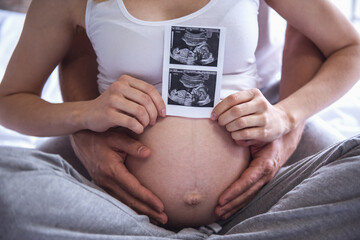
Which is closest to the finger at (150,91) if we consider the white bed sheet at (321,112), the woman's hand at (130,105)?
the woman's hand at (130,105)

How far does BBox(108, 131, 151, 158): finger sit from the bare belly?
3 cm

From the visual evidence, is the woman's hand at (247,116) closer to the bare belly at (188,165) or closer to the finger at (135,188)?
the bare belly at (188,165)

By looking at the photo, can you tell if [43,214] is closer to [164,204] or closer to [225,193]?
[164,204]

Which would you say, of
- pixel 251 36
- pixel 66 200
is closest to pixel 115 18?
pixel 251 36

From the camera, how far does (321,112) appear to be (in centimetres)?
152

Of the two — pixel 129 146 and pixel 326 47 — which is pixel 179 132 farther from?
pixel 326 47

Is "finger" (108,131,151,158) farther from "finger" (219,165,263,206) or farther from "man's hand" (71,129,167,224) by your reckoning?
"finger" (219,165,263,206)

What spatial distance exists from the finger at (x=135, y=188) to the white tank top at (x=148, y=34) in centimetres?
25

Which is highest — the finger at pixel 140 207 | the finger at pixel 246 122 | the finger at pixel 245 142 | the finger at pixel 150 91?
the finger at pixel 150 91

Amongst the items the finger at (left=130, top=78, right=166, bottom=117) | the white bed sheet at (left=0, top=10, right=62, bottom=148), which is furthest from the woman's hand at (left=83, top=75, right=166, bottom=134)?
the white bed sheet at (left=0, top=10, right=62, bottom=148)

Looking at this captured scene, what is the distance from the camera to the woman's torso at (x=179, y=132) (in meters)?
0.89

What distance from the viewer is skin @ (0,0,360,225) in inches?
33.7

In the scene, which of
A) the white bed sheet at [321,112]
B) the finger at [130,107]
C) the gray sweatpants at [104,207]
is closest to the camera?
the gray sweatpants at [104,207]

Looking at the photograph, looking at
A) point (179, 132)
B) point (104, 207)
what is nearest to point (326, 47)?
point (179, 132)
